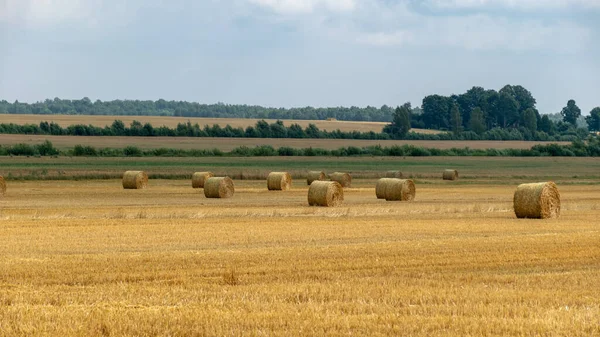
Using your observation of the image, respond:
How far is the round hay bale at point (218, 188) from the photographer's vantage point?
39406 millimetres

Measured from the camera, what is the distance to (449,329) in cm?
1155

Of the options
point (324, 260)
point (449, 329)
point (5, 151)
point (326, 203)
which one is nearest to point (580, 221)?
point (326, 203)

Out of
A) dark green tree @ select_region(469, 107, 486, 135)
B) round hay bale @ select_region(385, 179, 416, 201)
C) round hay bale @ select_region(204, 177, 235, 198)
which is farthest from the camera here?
dark green tree @ select_region(469, 107, 486, 135)

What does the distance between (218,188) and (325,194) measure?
6935 mm

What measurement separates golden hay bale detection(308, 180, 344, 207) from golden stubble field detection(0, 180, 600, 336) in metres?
2.35

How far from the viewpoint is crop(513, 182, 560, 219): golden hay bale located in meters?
28.9

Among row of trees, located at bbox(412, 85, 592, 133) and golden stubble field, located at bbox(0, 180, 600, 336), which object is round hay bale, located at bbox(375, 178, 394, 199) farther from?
row of trees, located at bbox(412, 85, 592, 133)

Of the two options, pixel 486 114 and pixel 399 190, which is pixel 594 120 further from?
pixel 399 190

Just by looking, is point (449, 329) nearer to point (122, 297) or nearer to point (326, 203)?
point (122, 297)

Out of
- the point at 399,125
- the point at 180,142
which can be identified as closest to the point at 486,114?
the point at 399,125

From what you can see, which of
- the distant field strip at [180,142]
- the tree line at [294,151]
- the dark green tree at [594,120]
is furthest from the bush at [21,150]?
the dark green tree at [594,120]

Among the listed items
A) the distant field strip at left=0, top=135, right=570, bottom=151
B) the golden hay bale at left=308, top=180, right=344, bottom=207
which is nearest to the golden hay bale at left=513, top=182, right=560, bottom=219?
the golden hay bale at left=308, top=180, right=344, bottom=207

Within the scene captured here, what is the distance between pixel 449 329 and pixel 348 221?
16111 mm

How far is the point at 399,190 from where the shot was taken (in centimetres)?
3812
